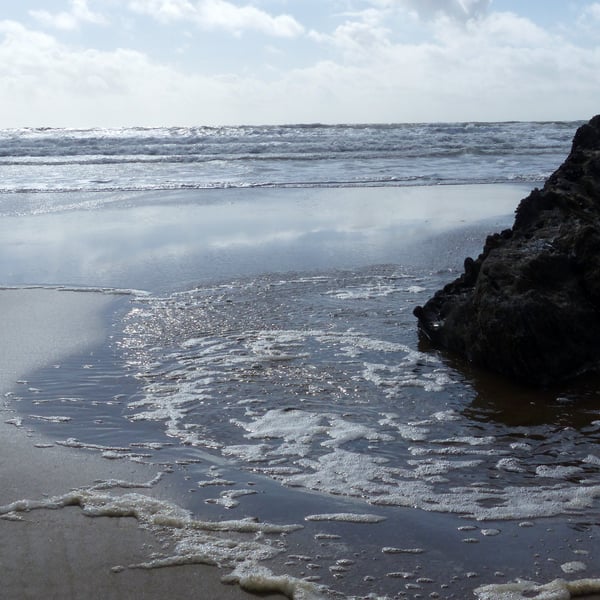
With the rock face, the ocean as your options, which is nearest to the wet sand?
the ocean

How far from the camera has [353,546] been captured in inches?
132

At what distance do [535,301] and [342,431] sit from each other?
Result: 1689mm

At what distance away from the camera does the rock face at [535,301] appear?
206 inches

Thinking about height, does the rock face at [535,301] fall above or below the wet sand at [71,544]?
above

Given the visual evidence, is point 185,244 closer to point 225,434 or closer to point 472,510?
point 225,434

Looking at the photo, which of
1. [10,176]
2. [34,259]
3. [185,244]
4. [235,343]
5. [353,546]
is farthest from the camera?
[10,176]

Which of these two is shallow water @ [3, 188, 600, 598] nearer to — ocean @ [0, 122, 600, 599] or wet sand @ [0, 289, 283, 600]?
ocean @ [0, 122, 600, 599]

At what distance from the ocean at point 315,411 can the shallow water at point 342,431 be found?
0.01 m

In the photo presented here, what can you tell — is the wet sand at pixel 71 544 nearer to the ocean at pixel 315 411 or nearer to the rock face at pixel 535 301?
the ocean at pixel 315 411

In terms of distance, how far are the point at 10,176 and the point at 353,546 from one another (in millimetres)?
21749

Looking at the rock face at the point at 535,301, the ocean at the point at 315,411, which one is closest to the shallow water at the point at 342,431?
the ocean at the point at 315,411

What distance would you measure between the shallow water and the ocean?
0.04 feet

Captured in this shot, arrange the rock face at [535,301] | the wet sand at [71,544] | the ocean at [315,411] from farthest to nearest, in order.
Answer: the rock face at [535,301], the ocean at [315,411], the wet sand at [71,544]

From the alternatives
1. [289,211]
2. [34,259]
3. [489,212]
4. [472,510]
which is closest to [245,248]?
[34,259]
